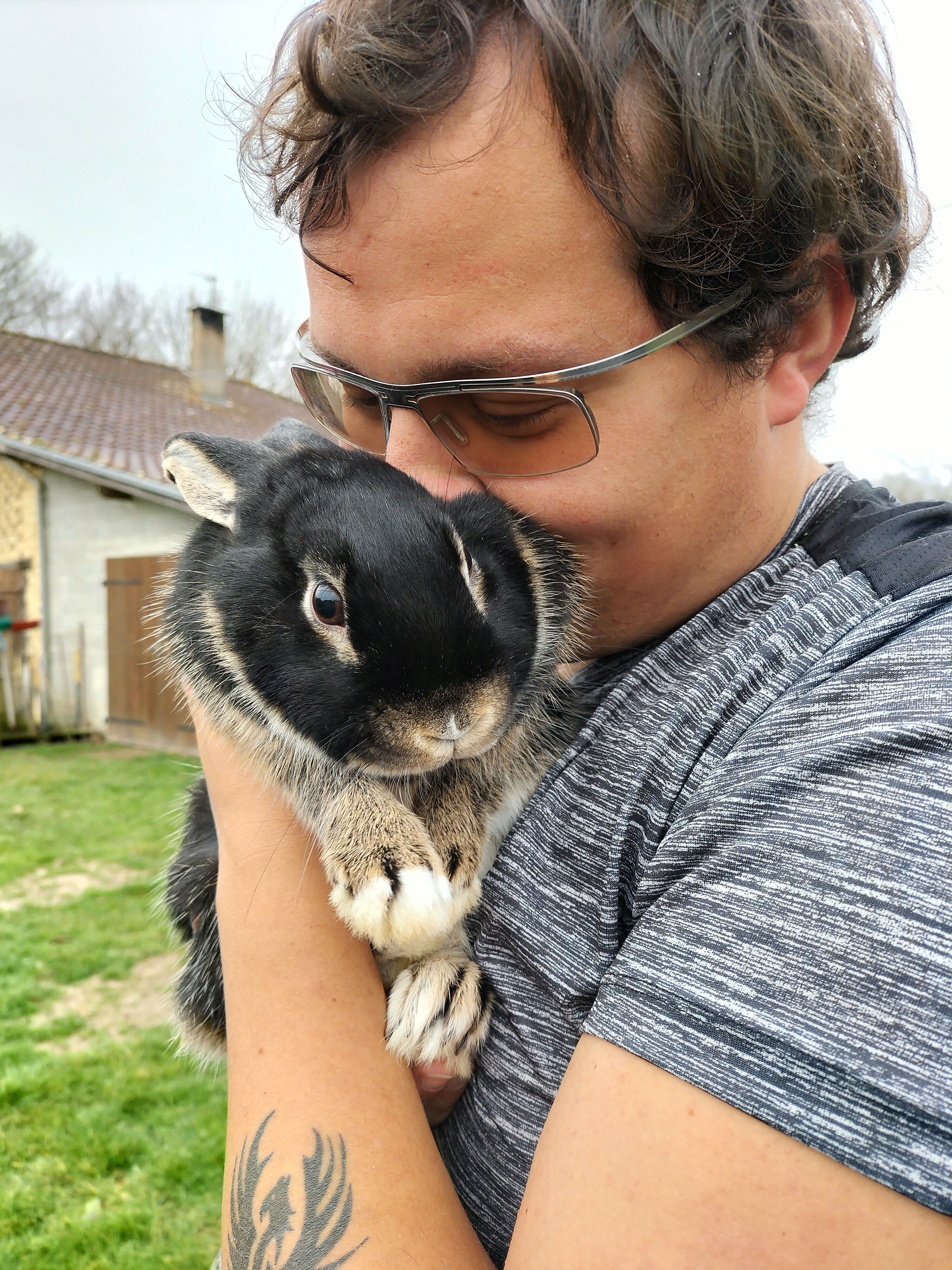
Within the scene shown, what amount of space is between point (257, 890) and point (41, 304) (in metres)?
28.9

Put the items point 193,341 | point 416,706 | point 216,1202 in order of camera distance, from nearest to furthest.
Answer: point 416,706
point 216,1202
point 193,341

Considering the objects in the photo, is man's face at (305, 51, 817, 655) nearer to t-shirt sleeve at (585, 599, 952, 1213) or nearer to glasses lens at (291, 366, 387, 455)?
glasses lens at (291, 366, 387, 455)

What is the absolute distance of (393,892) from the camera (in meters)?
1.82

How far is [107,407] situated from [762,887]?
19023 millimetres

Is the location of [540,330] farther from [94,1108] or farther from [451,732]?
[94,1108]

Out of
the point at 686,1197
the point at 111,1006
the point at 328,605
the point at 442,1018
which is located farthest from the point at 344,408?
the point at 111,1006

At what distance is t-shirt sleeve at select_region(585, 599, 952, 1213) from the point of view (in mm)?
958

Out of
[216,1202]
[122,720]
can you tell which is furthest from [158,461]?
[216,1202]

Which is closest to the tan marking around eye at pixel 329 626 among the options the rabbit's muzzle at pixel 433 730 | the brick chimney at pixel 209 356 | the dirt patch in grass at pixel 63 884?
the rabbit's muzzle at pixel 433 730

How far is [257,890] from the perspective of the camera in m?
1.89

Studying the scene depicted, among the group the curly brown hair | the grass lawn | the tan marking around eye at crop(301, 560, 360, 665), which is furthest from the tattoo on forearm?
the grass lawn

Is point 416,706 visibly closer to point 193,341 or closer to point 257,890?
point 257,890

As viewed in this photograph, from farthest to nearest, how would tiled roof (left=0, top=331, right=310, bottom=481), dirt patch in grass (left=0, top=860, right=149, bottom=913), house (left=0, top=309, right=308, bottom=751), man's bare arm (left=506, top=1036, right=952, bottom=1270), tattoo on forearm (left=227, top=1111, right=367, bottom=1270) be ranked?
tiled roof (left=0, top=331, right=310, bottom=481), house (left=0, top=309, right=308, bottom=751), dirt patch in grass (left=0, top=860, right=149, bottom=913), tattoo on forearm (left=227, top=1111, right=367, bottom=1270), man's bare arm (left=506, top=1036, right=952, bottom=1270)

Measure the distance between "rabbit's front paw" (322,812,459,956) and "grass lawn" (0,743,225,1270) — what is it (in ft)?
5.97
